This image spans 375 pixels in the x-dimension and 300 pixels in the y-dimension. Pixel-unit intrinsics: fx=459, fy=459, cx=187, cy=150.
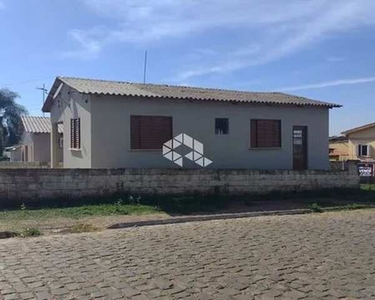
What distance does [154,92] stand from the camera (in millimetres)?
18000

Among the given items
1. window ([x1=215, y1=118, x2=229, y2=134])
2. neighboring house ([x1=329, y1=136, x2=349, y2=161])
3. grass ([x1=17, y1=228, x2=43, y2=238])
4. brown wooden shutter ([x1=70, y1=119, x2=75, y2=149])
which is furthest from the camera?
neighboring house ([x1=329, y1=136, x2=349, y2=161])

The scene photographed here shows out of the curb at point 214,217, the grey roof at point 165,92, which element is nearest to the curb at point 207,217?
the curb at point 214,217

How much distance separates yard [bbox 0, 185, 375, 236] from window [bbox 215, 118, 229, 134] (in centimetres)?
388

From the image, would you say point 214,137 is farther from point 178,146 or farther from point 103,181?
point 103,181

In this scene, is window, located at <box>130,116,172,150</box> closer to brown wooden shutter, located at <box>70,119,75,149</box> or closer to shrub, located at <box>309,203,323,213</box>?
brown wooden shutter, located at <box>70,119,75,149</box>

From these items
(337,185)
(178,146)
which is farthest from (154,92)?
(337,185)

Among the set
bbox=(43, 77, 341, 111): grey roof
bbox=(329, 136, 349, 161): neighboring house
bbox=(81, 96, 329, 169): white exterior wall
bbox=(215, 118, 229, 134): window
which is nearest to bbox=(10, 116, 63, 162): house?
bbox=(43, 77, 341, 111): grey roof

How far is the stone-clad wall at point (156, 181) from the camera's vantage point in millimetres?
13234

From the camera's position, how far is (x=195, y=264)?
7023mm

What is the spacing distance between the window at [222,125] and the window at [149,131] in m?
2.20

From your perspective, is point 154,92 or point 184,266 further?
point 154,92

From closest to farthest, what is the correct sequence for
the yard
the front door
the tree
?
the yard, the front door, the tree

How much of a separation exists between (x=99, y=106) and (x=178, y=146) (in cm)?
354

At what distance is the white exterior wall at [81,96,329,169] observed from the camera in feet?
54.7
